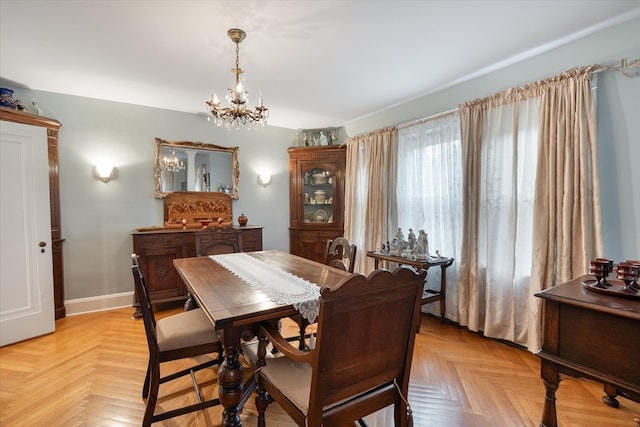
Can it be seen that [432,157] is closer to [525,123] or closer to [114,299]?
[525,123]

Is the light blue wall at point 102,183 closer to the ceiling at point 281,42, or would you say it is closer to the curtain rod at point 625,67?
the ceiling at point 281,42

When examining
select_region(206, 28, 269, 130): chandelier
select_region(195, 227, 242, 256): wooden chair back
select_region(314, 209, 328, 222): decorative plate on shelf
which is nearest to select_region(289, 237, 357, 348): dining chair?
select_region(195, 227, 242, 256): wooden chair back

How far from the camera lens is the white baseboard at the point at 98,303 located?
3.44 meters

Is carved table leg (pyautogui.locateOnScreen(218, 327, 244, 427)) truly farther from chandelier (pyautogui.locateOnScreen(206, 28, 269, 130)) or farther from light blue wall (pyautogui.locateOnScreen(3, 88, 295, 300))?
light blue wall (pyautogui.locateOnScreen(3, 88, 295, 300))

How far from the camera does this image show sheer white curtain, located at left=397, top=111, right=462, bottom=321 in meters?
3.09

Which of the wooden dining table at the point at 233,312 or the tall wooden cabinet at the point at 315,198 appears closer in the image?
the wooden dining table at the point at 233,312

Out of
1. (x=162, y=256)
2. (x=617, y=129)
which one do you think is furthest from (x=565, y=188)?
(x=162, y=256)

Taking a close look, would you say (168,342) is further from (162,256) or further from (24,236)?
(24,236)

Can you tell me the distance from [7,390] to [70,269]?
1752 millimetres

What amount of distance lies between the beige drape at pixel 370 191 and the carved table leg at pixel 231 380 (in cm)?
Result: 282

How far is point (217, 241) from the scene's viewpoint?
10.0 feet

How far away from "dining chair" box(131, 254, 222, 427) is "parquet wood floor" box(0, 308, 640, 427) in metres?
0.18

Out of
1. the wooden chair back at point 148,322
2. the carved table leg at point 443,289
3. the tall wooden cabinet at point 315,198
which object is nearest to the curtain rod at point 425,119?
the tall wooden cabinet at point 315,198

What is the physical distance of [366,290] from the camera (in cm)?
106
